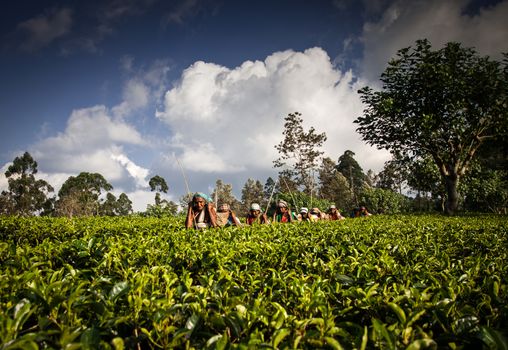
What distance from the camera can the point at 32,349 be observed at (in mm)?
951

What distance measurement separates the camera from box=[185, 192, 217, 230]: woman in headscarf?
748 centimetres

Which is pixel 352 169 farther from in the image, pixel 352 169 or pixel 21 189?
pixel 21 189

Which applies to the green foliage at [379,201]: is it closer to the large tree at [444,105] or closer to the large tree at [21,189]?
the large tree at [444,105]

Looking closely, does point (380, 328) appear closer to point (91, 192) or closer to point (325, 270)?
point (325, 270)

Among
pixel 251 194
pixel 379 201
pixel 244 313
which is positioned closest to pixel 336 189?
pixel 379 201

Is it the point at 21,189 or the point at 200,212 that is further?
the point at 21,189

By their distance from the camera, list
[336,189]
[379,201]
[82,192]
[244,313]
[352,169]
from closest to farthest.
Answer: [244,313] → [379,201] → [336,189] → [82,192] → [352,169]

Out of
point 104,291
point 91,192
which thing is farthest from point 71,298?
point 91,192

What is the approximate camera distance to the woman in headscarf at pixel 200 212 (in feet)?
24.5

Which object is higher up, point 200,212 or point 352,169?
point 352,169

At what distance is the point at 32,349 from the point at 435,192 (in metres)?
38.3

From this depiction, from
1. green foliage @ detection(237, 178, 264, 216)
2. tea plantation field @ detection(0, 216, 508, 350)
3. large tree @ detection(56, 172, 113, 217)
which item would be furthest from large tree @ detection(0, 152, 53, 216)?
tea plantation field @ detection(0, 216, 508, 350)

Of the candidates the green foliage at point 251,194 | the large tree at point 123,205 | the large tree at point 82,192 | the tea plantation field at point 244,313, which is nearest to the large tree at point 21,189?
the large tree at point 82,192

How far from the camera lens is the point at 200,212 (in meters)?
7.86
